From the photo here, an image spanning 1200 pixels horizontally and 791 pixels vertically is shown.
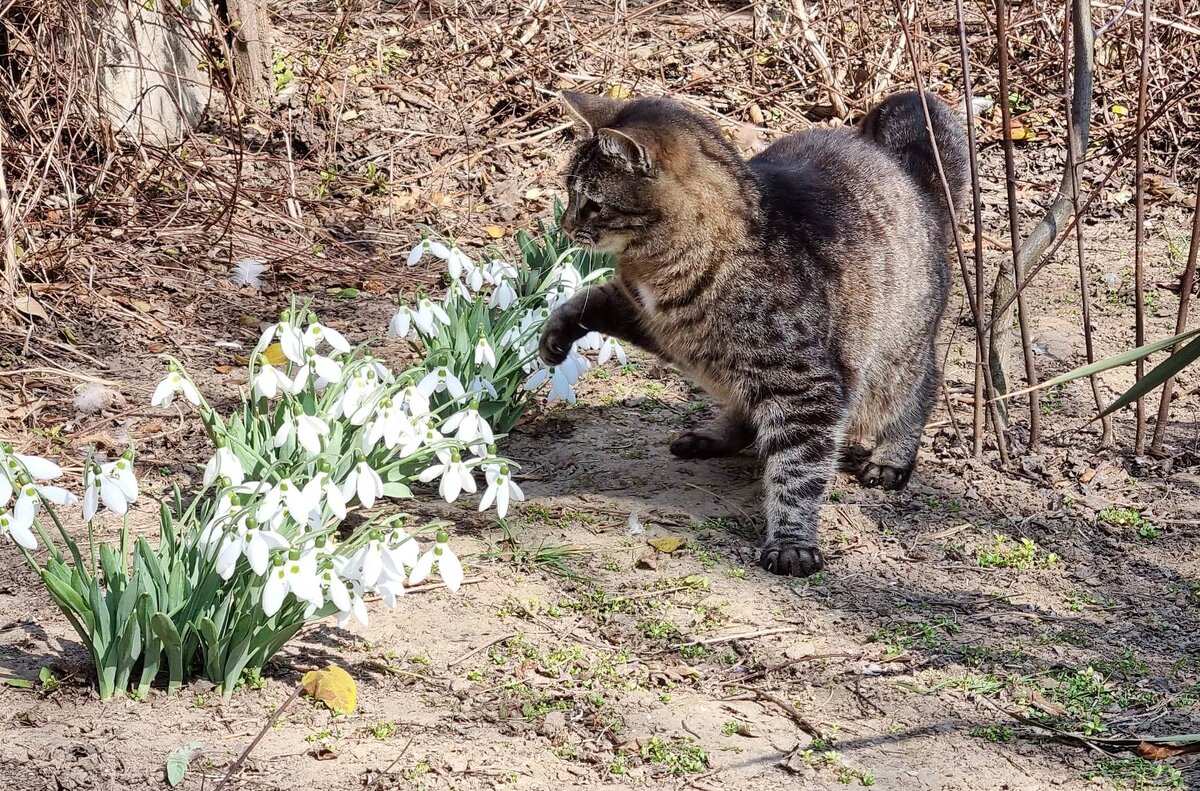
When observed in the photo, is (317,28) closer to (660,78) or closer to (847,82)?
(660,78)

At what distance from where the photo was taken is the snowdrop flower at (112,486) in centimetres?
267

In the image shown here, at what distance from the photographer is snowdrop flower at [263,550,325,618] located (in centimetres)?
260

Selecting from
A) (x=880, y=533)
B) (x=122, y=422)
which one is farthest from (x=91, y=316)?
(x=880, y=533)

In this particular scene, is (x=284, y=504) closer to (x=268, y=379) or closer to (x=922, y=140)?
(x=268, y=379)

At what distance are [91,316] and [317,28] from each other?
3.19m

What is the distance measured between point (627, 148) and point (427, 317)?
87 cm

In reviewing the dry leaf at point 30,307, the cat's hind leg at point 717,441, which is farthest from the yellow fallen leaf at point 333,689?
the dry leaf at point 30,307

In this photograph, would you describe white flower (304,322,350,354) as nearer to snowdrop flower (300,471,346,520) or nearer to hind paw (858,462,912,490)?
snowdrop flower (300,471,346,520)

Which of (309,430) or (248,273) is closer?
(309,430)

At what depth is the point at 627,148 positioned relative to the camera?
3873 mm

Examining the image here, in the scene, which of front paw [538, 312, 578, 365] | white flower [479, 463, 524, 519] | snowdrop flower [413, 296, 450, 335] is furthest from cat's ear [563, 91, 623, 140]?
white flower [479, 463, 524, 519]

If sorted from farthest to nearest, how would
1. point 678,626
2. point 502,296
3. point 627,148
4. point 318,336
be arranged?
point 502,296, point 627,148, point 678,626, point 318,336

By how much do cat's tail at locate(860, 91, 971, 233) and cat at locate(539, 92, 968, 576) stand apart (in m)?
0.45

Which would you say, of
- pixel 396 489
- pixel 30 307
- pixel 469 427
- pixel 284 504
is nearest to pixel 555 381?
pixel 396 489
